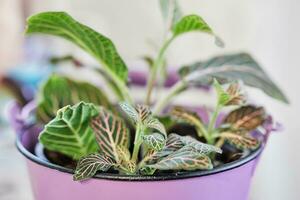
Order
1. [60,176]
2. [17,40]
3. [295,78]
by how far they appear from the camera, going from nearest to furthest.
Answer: [60,176]
[295,78]
[17,40]

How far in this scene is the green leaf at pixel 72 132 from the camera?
0.30 metres

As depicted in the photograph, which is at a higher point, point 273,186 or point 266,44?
point 266,44

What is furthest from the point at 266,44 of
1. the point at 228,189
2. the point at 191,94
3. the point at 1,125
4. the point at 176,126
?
the point at 1,125

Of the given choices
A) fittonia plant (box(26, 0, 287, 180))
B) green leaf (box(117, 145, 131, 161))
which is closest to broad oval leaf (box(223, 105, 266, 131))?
fittonia plant (box(26, 0, 287, 180))

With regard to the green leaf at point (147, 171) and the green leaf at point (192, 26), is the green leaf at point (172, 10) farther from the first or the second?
the green leaf at point (147, 171)

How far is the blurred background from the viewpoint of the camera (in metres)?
0.64

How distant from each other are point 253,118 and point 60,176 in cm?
17

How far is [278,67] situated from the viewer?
67 centimetres

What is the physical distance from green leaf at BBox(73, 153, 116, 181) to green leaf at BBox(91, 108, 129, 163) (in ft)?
0.08

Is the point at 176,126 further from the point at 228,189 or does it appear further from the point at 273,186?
the point at 273,186

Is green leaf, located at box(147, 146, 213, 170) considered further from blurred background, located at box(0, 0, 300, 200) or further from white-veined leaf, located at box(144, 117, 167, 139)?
blurred background, located at box(0, 0, 300, 200)

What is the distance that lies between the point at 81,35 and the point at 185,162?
139 millimetres

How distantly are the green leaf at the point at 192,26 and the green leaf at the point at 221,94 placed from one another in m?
0.03

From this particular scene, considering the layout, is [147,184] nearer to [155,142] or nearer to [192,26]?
[155,142]
